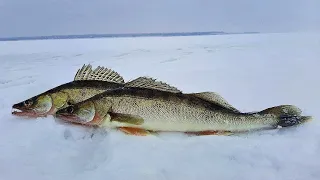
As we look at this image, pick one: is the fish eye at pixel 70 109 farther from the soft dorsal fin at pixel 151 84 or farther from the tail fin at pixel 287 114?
the tail fin at pixel 287 114

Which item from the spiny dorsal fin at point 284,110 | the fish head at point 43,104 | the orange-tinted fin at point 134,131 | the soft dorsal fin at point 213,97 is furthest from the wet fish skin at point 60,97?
the spiny dorsal fin at point 284,110

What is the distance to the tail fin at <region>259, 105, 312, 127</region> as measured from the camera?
1480 mm

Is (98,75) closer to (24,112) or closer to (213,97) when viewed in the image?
(24,112)

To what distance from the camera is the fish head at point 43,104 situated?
148cm

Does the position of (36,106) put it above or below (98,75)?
below

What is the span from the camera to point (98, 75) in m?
1.52

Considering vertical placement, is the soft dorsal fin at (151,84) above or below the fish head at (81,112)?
above

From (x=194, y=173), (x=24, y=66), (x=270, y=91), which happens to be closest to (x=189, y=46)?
(x=270, y=91)

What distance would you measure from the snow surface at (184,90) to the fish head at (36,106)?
0.02 m

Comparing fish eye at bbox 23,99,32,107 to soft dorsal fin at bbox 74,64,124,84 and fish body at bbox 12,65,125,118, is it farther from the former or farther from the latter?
soft dorsal fin at bbox 74,64,124,84

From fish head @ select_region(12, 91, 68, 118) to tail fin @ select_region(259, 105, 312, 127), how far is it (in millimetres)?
645

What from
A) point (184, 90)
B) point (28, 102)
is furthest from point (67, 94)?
point (184, 90)

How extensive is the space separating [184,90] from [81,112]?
0.34 meters

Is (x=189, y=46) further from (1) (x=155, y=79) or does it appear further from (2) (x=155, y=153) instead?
(2) (x=155, y=153)
